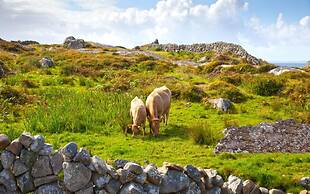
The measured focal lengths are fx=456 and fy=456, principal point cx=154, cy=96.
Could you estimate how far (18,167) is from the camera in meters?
11.3

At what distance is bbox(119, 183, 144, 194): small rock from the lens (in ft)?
37.6

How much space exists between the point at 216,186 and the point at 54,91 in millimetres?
17937

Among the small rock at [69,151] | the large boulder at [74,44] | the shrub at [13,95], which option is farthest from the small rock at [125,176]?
the large boulder at [74,44]

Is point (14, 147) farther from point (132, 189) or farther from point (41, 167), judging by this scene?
point (132, 189)

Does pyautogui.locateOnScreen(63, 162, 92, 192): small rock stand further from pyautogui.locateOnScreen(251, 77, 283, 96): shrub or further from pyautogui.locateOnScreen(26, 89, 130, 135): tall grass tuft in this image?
pyautogui.locateOnScreen(251, 77, 283, 96): shrub

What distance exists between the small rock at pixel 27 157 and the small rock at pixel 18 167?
0.23 feet

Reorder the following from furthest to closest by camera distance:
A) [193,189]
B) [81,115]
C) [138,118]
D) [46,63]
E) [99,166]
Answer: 1. [46,63]
2. [81,115]
3. [138,118]
4. [193,189]
5. [99,166]

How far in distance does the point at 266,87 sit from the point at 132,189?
889 inches

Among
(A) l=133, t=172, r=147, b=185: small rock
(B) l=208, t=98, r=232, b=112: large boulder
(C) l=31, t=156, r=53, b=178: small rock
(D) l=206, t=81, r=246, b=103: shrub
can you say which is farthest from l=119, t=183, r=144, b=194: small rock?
(D) l=206, t=81, r=246, b=103: shrub

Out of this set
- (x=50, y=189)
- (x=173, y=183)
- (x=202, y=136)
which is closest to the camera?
(x=50, y=189)

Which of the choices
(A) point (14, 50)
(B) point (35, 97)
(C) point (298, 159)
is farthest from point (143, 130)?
(A) point (14, 50)

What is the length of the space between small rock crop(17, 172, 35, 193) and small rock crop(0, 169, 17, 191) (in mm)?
138

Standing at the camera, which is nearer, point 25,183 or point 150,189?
point 25,183

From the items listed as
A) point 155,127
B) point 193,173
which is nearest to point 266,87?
point 155,127
